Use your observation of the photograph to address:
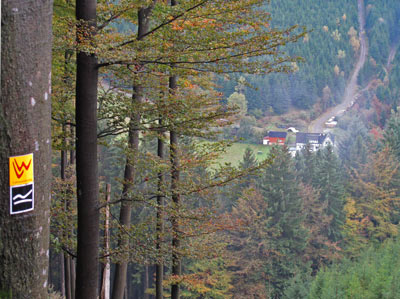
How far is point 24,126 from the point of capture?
2.00 m

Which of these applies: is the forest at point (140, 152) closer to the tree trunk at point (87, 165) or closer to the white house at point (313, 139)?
the tree trunk at point (87, 165)

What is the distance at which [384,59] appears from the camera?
81.8 m

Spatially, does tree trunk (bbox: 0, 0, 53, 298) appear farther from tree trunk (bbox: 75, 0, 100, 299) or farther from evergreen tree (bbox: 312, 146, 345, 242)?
evergreen tree (bbox: 312, 146, 345, 242)

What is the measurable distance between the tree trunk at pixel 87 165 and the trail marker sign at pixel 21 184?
2.05 metres

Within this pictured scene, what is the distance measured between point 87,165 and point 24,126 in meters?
2.12

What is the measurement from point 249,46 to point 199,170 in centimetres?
2038

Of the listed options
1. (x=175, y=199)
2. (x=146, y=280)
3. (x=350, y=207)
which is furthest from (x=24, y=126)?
(x=350, y=207)

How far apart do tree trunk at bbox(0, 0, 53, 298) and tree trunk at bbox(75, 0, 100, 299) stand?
197 centimetres

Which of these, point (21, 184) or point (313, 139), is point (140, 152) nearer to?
point (21, 184)

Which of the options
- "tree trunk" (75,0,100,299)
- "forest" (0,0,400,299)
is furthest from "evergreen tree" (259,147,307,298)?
"tree trunk" (75,0,100,299)

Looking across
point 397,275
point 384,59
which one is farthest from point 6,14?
point 384,59

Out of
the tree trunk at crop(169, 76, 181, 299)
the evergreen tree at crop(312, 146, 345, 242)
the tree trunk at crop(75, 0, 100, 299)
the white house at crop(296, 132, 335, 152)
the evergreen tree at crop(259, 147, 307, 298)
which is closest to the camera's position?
the tree trunk at crop(75, 0, 100, 299)

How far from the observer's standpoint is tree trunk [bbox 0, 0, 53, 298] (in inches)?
76.3

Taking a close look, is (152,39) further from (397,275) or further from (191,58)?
(397,275)
